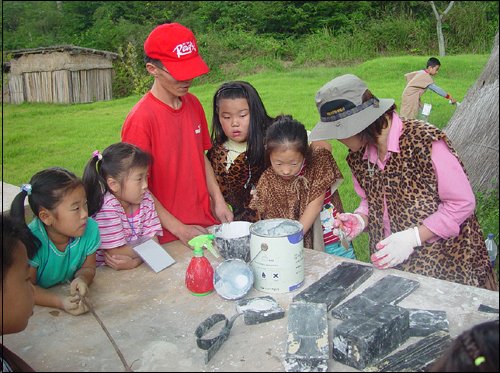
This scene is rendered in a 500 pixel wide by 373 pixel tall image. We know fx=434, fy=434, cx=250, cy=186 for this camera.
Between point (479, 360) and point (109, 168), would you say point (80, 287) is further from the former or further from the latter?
point (479, 360)

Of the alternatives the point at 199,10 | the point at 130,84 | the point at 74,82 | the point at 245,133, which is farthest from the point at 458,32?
the point at 245,133

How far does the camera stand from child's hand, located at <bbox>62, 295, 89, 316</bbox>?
1666mm

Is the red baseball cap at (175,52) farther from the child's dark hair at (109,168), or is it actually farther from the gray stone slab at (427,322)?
the gray stone slab at (427,322)

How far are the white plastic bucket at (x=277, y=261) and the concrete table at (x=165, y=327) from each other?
0.04 metres

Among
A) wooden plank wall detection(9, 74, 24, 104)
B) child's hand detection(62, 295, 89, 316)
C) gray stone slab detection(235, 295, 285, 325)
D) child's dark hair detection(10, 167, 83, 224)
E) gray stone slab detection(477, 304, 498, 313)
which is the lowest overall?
wooden plank wall detection(9, 74, 24, 104)

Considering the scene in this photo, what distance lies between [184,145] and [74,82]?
1191cm

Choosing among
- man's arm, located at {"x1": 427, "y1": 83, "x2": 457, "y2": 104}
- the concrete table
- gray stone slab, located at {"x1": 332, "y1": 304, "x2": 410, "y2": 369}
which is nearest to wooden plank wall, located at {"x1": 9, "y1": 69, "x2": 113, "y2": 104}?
man's arm, located at {"x1": 427, "y1": 83, "x2": 457, "y2": 104}

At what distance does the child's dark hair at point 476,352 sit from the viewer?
0.81m

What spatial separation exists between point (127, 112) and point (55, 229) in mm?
9089

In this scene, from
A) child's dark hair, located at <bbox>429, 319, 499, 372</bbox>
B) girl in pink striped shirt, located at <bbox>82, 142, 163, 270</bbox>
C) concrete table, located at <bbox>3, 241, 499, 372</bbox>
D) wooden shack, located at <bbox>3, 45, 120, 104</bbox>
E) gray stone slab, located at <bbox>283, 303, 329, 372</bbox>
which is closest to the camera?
child's dark hair, located at <bbox>429, 319, 499, 372</bbox>

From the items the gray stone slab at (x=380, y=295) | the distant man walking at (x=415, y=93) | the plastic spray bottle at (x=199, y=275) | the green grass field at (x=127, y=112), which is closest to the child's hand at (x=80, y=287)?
the plastic spray bottle at (x=199, y=275)

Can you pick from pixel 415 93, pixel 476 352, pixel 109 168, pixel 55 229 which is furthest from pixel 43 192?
pixel 415 93

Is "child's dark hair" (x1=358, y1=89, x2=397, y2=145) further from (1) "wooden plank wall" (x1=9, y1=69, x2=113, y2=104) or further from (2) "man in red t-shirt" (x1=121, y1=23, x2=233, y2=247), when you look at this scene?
(1) "wooden plank wall" (x1=9, y1=69, x2=113, y2=104)

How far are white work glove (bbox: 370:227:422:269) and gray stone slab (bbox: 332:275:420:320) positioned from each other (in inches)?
3.0
